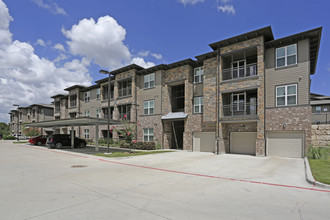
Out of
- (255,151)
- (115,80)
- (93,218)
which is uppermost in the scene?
(115,80)

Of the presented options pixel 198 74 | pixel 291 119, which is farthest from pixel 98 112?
pixel 291 119

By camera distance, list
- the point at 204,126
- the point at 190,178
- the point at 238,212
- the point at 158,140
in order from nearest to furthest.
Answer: the point at 238,212 → the point at 190,178 → the point at 204,126 → the point at 158,140

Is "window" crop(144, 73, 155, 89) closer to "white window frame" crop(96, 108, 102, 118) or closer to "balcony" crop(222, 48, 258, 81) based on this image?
"balcony" crop(222, 48, 258, 81)

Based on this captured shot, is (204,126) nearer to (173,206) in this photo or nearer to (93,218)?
(173,206)

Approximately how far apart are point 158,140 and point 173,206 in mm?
19631

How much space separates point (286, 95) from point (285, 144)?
417 cm

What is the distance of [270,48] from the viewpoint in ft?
59.5

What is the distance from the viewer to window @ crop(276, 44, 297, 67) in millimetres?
16922

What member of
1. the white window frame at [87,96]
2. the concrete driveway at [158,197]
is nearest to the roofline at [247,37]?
the concrete driveway at [158,197]

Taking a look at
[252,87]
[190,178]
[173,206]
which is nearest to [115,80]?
[252,87]

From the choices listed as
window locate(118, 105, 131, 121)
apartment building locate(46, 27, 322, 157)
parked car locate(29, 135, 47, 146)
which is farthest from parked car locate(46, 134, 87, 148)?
apartment building locate(46, 27, 322, 157)

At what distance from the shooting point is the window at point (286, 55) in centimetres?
1692

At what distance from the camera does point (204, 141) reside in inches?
868

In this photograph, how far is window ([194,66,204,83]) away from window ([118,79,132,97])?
10173mm
